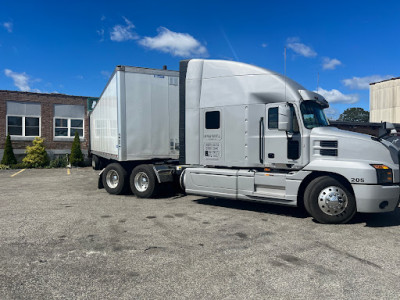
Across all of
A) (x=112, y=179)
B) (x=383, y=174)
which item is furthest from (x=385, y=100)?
(x=112, y=179)

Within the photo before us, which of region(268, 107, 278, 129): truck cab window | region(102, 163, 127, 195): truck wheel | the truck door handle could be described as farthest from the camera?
region(102, 163, 127, 195): truck wheel

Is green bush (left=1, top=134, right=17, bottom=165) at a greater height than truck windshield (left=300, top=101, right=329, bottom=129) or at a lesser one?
lesser

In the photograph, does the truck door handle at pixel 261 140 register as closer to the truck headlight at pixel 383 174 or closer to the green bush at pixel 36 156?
the truck headlight at pixel 383 174

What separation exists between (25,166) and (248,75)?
57.9 feet

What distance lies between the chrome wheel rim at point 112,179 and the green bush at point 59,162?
40.2 ft

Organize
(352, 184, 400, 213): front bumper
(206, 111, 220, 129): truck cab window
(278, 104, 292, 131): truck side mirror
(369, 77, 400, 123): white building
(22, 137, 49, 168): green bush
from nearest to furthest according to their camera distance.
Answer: (352, 184, 400, 213): front bumper < (278, 104, 292, 131): truck side mirror < (206, 111, 220, 129): truck cab window < (22, 137, 49, 168): green bush < (369, 77, 400, 123): white building

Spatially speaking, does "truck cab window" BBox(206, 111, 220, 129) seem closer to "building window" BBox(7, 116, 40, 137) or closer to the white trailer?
the white trailer

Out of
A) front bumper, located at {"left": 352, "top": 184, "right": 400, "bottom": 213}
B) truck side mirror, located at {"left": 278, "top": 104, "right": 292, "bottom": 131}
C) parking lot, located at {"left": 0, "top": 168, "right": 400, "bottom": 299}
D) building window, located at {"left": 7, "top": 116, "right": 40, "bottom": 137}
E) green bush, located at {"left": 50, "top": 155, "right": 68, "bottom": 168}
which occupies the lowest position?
parking lot, located at {"left": 0, "top": 168, "right": 400, "bottom": 299}

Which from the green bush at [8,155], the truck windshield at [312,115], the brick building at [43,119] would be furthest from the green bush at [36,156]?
the truck windshield at [312,115]

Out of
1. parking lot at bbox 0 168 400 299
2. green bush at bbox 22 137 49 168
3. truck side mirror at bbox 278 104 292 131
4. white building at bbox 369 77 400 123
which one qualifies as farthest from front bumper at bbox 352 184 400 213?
white building at bbox 369 77 400 123

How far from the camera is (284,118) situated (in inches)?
260

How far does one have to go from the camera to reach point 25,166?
19875 millimetres

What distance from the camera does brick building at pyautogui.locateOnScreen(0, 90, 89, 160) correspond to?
21094mm

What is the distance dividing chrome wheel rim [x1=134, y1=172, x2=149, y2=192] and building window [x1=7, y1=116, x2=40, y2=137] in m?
15.8
